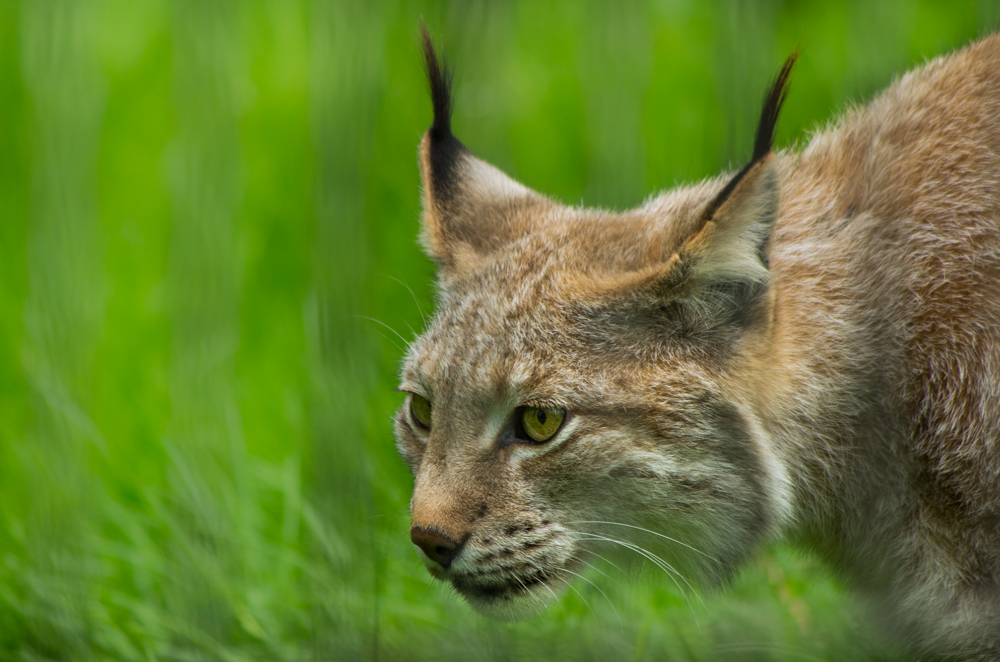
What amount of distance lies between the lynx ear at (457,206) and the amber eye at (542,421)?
0.72 m

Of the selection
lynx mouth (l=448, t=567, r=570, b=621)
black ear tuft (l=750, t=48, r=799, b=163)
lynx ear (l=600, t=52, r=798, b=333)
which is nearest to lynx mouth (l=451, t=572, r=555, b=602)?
lynx mouth (l=448, t=567, r=570, b=621)

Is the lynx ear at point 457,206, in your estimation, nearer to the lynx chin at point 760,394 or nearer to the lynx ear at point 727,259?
the lynx chin at point 760,394

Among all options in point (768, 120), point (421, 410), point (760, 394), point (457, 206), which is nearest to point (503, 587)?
point (421, 410)

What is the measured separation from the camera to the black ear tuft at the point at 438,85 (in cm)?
321

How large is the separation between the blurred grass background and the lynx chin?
30 centimetres

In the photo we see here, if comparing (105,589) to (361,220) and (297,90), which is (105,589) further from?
(297,90)

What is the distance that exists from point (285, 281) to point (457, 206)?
2493 mm

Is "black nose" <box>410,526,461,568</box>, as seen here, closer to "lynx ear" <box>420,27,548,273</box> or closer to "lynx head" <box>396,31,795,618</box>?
"lynx head" <box>396,31,795,618</box>

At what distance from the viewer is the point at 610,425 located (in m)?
2.88

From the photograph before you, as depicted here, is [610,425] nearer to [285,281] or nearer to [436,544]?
[436,544]

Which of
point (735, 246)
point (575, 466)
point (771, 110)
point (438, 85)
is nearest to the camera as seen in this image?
point (771, 110)

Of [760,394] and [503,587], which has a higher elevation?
[760,394]

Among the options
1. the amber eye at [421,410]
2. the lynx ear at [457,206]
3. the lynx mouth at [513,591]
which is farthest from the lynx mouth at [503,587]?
the lynx ear at [457,206]

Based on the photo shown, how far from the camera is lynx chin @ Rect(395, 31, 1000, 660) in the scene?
2.79 metres
